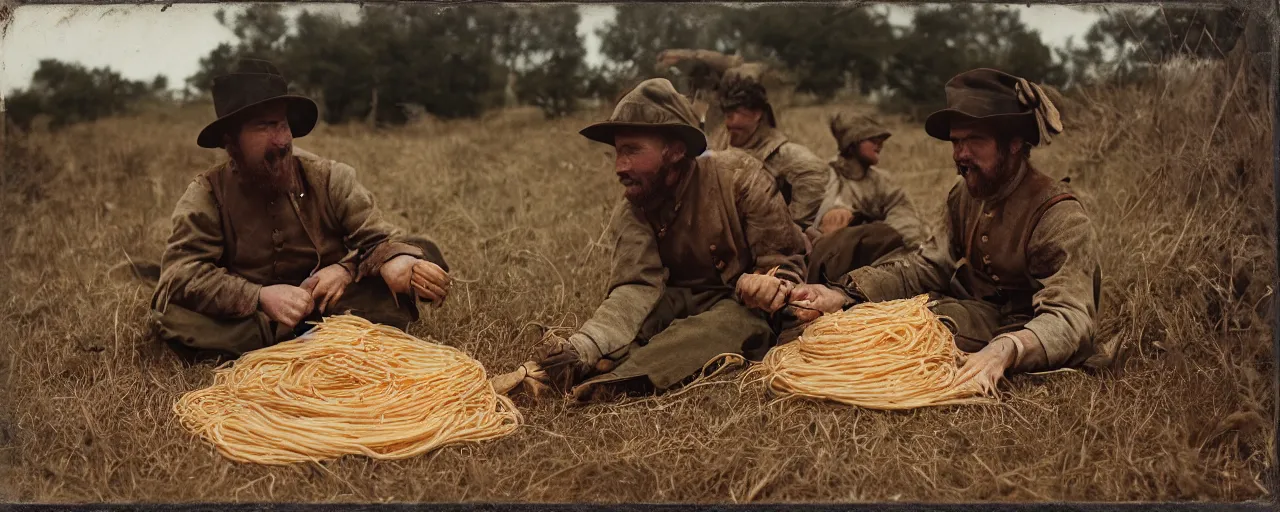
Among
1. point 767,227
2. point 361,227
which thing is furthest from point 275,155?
point 767,227

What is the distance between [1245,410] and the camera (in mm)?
8328

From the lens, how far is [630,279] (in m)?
8.61

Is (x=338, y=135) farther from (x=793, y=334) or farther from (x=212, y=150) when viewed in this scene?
(x=793, y=334)

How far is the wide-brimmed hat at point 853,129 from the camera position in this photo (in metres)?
10.3

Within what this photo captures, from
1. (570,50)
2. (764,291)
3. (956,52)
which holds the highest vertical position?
(570,50)

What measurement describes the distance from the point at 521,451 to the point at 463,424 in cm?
35

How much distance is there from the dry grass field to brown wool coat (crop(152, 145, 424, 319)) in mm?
456

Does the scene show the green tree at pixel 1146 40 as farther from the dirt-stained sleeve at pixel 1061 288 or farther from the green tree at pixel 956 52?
the dirt-stained sleeve at pixel 1061 288

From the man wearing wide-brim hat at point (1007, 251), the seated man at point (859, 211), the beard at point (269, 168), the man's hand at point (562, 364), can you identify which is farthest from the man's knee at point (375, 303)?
the seated man at point (859, 211)

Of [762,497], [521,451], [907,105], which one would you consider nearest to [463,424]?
[521,451]

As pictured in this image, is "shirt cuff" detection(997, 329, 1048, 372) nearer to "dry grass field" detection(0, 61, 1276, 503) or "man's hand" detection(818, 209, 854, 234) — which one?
"dry grass field" detection(0, 61, 1276, 503)

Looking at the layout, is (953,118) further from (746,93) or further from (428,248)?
(428,248)

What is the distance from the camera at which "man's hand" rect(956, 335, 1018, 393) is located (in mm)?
8078

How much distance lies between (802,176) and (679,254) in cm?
171
